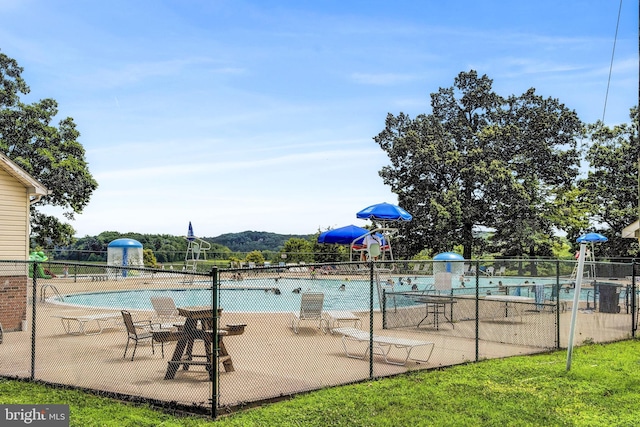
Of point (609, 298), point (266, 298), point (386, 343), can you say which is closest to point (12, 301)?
point (266, 298)

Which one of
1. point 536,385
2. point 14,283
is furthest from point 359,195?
point 536,385

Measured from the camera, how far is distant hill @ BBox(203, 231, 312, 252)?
55.4m

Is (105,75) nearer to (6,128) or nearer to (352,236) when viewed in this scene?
(6,128)

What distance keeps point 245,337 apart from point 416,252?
112 feet

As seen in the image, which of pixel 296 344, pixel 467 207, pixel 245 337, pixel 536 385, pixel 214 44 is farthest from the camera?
pixel 467 207

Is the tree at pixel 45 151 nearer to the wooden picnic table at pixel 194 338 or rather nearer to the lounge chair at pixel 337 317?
the lounge chair at pixel 337 317

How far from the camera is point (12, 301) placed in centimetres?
1335

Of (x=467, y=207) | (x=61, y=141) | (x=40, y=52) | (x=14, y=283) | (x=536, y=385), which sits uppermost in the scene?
(x=40, y=52)

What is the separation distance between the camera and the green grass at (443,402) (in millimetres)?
6630

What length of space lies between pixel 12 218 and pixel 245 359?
732cm

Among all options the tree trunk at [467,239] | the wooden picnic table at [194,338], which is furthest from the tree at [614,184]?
the wooden picnic table at [194,338]

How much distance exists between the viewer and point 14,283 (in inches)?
528
